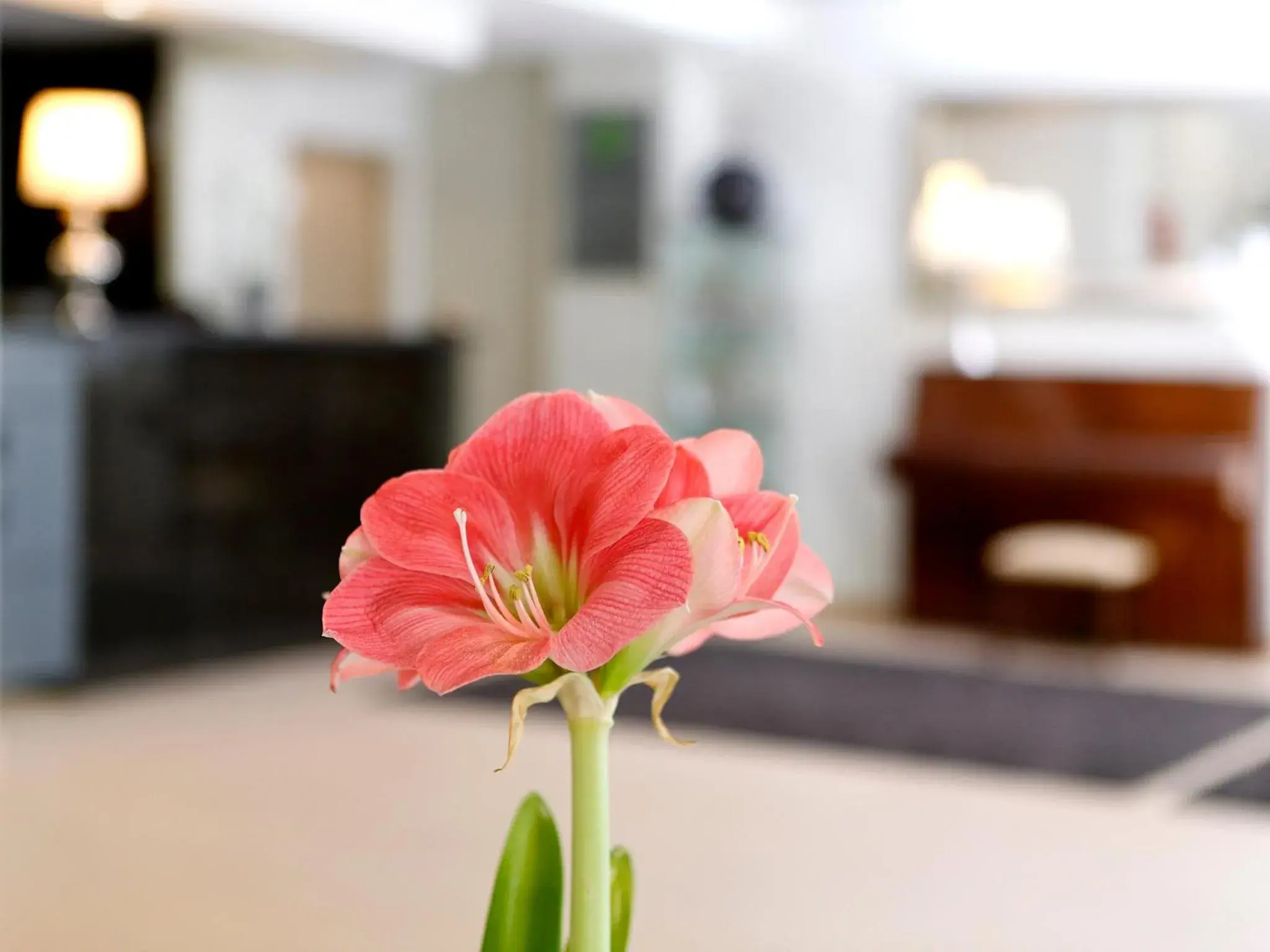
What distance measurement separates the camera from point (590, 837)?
62 centimetres

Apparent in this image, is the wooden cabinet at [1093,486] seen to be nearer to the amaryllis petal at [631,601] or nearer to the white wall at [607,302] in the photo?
the white wall at [607,302]

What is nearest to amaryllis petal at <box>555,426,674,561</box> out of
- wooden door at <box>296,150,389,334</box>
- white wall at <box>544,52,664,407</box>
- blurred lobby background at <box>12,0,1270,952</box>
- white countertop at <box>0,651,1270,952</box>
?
white countertop at <box>0,651,1270,952</box>

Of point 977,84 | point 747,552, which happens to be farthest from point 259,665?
point 747,552

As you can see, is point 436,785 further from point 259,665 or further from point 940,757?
point 259,665

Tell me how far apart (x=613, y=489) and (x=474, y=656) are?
74mm

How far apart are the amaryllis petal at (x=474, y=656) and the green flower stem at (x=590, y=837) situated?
0.17 ft

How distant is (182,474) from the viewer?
562cm

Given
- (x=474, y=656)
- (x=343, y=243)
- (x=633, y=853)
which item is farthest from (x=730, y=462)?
(x=343, y=243)

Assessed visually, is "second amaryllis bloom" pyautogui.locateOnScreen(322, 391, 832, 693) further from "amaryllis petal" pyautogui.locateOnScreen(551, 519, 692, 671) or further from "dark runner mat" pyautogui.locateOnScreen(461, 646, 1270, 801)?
"dark runner mat" pyautogui.locateOnScreen(461, 646, 1270, 801)

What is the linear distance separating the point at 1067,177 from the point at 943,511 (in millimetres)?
1509

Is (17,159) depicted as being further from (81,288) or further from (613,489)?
(613,489)

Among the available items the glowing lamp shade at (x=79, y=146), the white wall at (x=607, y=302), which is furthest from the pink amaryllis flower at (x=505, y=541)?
the white wall at (x=607, y=302)

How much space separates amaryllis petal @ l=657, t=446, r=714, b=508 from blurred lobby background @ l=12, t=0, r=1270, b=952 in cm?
260

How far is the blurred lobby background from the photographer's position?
5.31 m
